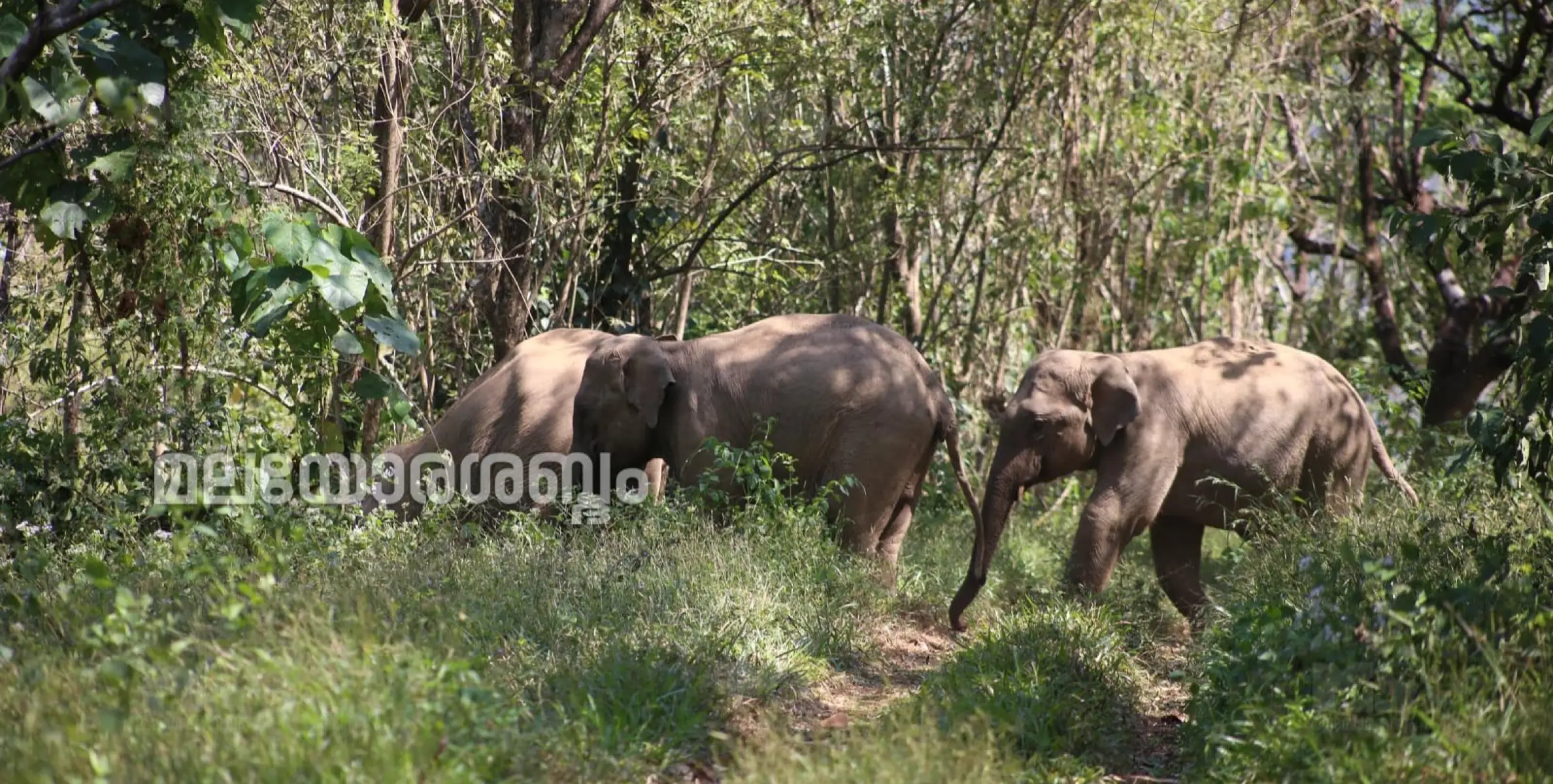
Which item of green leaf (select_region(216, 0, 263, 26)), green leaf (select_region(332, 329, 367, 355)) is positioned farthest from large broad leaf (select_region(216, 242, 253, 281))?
green leaf (select_region(216, 0, 263, 26))

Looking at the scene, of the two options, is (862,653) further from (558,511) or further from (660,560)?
(558,511)

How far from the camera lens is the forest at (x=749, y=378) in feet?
16.2

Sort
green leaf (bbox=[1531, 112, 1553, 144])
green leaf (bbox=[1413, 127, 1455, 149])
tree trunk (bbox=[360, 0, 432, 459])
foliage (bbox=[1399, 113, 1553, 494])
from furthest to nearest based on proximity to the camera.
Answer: tree trunk (bbox=[360, 0, 432, 459]) → foliage (bbox=[1399, 113, 1553, 494]) → green leaf (bbox=[1531, 112, 1553, 144]) → green leaf (bbox=[1413, 127, 1455, 149])

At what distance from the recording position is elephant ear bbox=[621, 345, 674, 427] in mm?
9562

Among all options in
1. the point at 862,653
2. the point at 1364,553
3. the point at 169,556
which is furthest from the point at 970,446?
the point at 169,556

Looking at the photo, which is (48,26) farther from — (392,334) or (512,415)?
(512,415)

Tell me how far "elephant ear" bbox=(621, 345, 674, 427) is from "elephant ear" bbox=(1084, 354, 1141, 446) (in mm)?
2460

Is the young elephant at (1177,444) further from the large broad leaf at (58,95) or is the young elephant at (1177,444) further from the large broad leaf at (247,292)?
the large broad leaf at (58,95)

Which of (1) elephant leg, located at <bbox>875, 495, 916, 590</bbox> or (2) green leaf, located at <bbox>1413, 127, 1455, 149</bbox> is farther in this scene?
(1) elephant leg, located at <bbox>875, 495, 916, 590</bbox>

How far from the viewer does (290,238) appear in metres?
6.60

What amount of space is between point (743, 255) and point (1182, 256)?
4.01 m

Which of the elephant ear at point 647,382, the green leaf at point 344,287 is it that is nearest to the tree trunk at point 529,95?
the elephant ear at point 647,382

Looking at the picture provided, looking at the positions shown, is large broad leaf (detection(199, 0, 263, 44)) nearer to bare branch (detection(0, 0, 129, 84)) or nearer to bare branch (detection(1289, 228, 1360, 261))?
bare branch (detection(0, 0, 129, 84))

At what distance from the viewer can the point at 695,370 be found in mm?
9750
